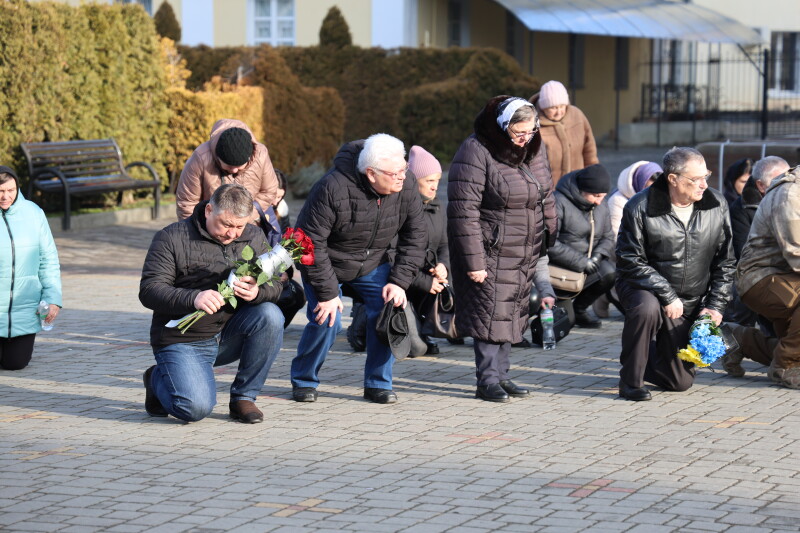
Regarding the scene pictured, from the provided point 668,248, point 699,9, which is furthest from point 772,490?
point 699,9

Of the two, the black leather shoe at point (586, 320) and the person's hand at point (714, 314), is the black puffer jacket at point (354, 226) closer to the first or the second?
the person's hand at point (714, 314)

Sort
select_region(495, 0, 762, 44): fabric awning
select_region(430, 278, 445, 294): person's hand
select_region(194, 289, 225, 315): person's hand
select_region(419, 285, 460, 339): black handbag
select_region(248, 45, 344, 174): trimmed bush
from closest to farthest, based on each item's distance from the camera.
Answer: select_region(194, 289, 225, 315): person's hand
select_region(430, 278, 445, 294): person's hand
select_region(419, 285, 460, 339): black handbag
select_region(248, 45, 344, 174): trimmed bush
select_region(495, 0, 762, 44): fabric awning

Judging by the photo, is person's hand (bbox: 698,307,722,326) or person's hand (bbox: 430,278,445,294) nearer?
person's hand (bbox: 698,307,722,326)

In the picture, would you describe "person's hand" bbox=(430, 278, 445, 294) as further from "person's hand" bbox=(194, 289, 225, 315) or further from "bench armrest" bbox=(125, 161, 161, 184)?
"bench armrest" bbox=(125, 161, 161, 184)

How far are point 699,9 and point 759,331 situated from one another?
27055 mm

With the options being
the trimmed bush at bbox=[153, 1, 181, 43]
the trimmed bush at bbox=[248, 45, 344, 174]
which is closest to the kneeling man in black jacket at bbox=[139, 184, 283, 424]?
the trimmed bush at bbox=[248, 45, 344, 174]

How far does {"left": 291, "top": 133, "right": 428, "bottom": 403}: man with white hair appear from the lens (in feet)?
24.0

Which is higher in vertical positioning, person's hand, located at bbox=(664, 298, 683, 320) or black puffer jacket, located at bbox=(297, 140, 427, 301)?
black puffer jacket, located at bbox=(297, 140, 427, 301)

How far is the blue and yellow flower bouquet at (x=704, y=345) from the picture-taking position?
7.61 meters

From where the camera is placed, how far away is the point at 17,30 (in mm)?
15984

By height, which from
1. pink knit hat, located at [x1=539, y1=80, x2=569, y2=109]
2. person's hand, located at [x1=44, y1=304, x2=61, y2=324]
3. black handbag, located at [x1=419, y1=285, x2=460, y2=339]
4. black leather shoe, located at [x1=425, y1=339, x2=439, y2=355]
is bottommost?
black leather shoe, located at [x1=425, y1=339, x2=439, y2=355]

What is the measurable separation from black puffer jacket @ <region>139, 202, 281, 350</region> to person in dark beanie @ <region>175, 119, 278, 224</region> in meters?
0.80

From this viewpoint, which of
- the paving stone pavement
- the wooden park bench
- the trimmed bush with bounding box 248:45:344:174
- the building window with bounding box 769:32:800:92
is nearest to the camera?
the paving stone pavement

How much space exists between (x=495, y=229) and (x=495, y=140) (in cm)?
A: 53
